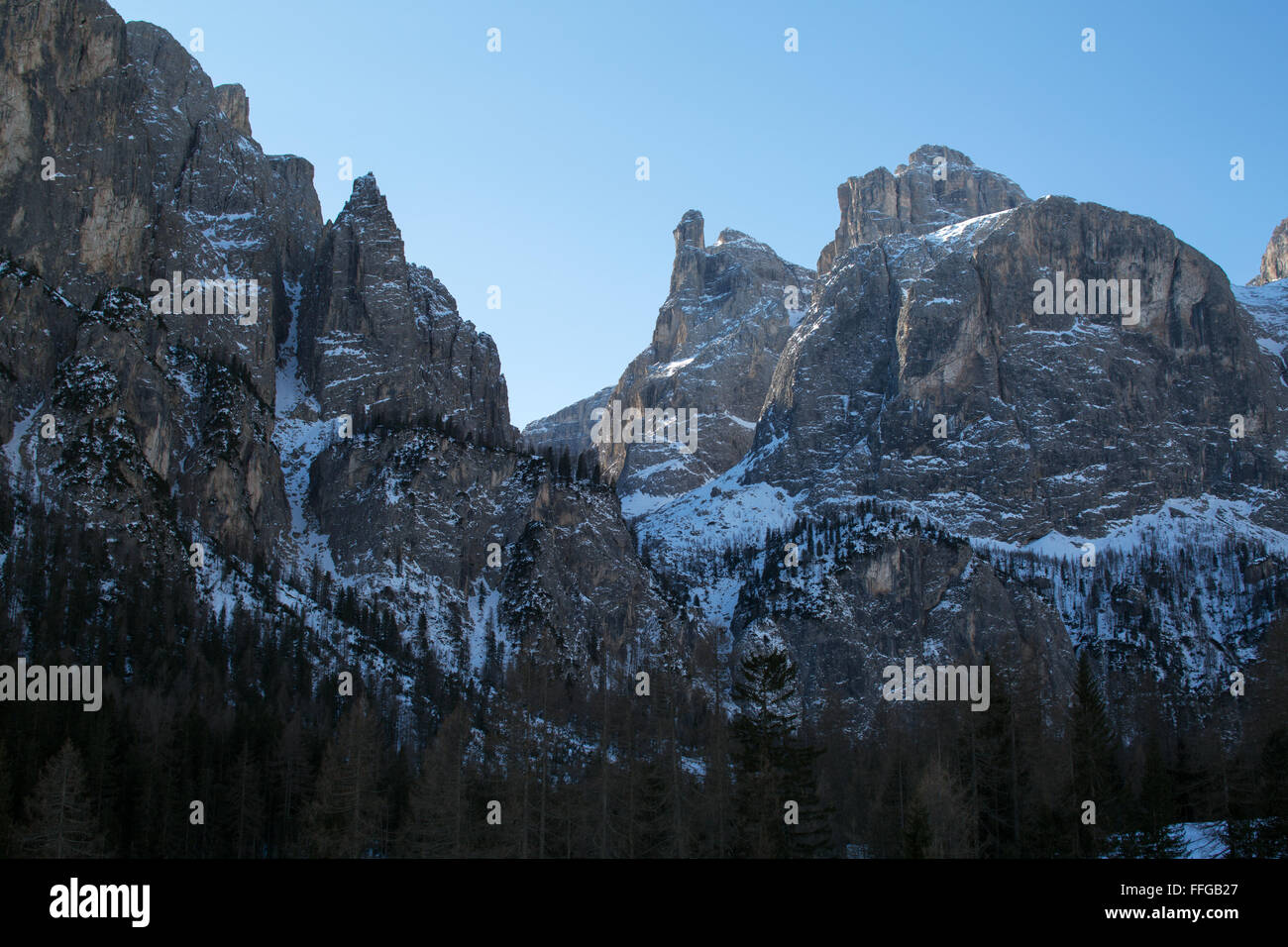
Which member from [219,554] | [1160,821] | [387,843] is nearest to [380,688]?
[219,554]

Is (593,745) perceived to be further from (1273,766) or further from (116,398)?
(116,398)

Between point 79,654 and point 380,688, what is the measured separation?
141 feet

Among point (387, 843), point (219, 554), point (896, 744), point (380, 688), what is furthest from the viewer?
point (219, 554)

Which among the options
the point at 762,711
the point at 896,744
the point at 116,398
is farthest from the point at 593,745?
the point at 116,398

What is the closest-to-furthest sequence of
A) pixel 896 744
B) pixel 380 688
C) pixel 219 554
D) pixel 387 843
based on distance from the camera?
pixel 387 843 < pixel 896 744 < pixel 380 688 < pixel 219 554
